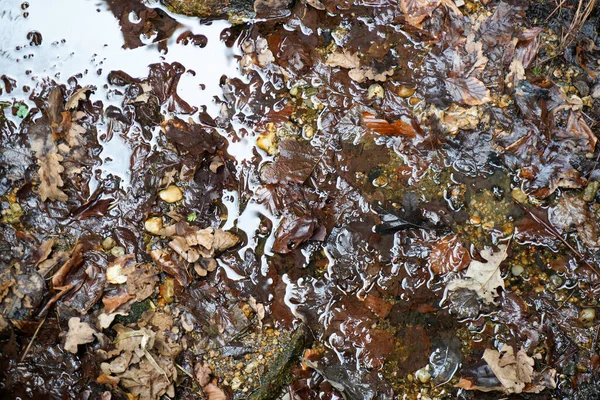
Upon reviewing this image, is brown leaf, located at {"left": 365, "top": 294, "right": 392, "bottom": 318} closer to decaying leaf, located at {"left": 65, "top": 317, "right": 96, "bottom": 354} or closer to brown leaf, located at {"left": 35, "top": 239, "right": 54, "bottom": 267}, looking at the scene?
decaying leaf, located at {"left": 65, "top": 317, "right": 96, "bottom": 354}

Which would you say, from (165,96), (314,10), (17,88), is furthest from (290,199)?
(17,88)

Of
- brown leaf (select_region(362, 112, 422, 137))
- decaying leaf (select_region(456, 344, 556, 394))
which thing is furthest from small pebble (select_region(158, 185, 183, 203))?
decaying leaf (select_region(456, 344, 556, 394))

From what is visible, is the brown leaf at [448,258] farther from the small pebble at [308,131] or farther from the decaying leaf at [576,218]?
the small pebble at [308,131]

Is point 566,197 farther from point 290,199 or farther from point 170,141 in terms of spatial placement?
point 170,141

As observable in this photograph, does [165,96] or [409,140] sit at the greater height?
[165,96]

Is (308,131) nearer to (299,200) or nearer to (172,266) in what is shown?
(299,200)

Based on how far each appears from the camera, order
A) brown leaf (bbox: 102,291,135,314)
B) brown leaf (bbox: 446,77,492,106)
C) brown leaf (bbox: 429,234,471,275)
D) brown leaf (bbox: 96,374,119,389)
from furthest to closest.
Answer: brown leaf (bbox: 446,77,492,106) → brown leaf (bbox: 429,234,471,275) → brown leaf (bbox: 102,291,135,314) → brown leaf (bbox: 96,374,119,389)

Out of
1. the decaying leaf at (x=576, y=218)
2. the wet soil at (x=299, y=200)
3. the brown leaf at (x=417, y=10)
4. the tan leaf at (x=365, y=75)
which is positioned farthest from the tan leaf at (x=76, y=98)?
the decaying leaf at (x=576, y=218)
